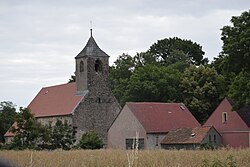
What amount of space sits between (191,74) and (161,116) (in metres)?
10.5

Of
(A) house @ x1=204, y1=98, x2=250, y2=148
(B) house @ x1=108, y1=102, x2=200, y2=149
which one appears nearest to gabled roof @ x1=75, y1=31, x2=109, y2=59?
(B) house @ x1=108, y1=102, x2=200, y2=149

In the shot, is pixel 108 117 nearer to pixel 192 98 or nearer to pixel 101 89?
pixel 101 89

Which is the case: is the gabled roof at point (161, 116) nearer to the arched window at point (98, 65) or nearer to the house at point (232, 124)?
the house at point (232, 124)

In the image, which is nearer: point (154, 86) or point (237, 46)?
point (237, 46)

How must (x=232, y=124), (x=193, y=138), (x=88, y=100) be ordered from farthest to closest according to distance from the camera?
(x=88, y=100) → (x=232, y=124) → (x=193, y=138)

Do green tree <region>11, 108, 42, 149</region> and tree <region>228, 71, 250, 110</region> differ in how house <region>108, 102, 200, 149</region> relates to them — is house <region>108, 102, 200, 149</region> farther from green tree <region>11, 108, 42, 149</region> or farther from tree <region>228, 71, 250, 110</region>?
tree <region>228, 71, 250, 110</region>

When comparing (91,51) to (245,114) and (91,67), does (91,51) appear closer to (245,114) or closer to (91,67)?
(91,67)

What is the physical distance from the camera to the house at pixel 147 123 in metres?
55.2

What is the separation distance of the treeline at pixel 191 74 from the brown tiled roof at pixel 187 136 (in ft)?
16.9

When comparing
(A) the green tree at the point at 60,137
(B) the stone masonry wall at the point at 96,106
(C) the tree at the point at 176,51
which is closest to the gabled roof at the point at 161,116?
(A) the green tree at the point at 60,137

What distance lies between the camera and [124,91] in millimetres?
73375

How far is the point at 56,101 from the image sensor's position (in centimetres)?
7056

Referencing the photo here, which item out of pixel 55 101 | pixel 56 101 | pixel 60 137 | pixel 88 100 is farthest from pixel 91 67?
pixel 60 137

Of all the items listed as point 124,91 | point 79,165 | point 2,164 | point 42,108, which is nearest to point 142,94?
point 124,91
